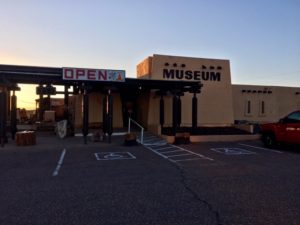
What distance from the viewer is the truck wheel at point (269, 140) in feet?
50.3

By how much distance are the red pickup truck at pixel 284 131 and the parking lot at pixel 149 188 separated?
1.17 meters

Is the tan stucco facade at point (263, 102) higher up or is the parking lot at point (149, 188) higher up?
the tan stucco facade at point (263, 102)

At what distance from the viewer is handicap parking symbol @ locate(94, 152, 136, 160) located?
12102mm

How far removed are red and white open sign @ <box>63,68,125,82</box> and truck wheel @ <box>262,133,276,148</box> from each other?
8.17 metres

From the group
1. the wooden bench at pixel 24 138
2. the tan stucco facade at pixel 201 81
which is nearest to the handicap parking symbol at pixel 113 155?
the wooden bench at pixel 24 138

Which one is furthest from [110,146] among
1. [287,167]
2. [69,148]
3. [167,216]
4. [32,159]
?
[167,216]

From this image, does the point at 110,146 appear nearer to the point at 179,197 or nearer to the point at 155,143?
the point at 155,143

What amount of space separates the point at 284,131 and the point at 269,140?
3.89 ft

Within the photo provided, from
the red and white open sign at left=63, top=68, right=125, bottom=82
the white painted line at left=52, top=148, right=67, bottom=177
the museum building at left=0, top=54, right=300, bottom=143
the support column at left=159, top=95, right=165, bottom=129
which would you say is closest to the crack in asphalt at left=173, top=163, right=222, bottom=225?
the white painted line at left=52, top=148, right=67, bottom=177

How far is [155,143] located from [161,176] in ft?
27.2

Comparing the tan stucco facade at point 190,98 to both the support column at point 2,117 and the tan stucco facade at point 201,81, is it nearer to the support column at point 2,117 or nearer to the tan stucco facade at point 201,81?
the tan stucco facade at point 201,81

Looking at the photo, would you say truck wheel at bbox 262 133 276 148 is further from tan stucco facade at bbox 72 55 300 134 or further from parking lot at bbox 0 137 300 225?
tan stucco facade at bbox 72 55 300 134

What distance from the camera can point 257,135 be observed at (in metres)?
19.8

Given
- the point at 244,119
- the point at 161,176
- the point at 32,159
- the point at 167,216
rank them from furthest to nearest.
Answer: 1. the point at 244,119
2. the point at 32,159
3. the point at 161,176
4. the point at 167,216
